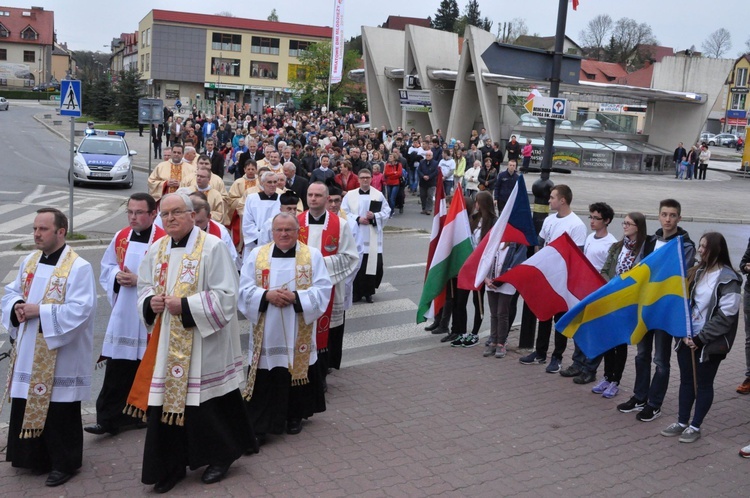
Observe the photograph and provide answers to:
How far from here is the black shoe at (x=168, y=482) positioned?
17.1ft

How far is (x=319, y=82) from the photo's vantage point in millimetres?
68750

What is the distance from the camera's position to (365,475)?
5602 millimetres

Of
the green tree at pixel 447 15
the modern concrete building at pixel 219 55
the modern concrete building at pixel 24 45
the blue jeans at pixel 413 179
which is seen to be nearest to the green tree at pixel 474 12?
the green tree at pixel 447 15

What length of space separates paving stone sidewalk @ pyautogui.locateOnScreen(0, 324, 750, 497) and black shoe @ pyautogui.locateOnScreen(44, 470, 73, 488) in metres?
0.05

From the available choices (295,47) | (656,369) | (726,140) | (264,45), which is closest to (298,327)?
(656,369)

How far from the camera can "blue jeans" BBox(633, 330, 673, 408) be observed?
22.3 ft

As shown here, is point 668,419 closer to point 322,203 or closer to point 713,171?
point 322,203

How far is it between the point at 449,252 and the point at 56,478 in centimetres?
531

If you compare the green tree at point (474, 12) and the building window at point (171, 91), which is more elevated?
the green tree at point (474, 12)

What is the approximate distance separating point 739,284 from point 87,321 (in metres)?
4.91

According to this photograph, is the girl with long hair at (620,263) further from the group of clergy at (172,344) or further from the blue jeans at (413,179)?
the blue jeans at (413,179)

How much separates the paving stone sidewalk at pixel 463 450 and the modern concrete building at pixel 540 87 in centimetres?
3202

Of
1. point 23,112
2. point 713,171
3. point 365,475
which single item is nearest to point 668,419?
point 365,475

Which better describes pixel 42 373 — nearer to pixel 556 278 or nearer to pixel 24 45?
pixel 556 278
